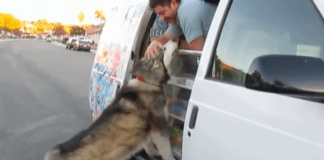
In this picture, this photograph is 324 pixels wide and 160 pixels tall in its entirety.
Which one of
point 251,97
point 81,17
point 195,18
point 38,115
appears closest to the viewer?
point 251,97

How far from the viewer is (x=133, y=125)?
9.57 feet

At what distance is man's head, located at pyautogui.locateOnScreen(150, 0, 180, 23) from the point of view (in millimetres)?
3102

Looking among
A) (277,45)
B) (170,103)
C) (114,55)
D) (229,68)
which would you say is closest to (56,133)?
(114,55)

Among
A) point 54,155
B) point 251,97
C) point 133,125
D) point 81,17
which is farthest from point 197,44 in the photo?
point 81,17

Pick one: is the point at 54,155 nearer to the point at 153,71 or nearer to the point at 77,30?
the point at 153,71

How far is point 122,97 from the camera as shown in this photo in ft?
9.93

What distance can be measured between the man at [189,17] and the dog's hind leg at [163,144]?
628mm

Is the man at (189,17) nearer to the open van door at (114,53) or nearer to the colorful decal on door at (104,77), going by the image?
the open van door at (114,53)

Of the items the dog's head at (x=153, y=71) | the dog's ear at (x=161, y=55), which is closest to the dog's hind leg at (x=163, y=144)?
the dog's head at (x=153, y=71)

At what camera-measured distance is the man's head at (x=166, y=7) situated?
10.2 ft

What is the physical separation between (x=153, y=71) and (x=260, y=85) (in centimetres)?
161

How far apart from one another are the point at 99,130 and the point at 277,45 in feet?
4.88

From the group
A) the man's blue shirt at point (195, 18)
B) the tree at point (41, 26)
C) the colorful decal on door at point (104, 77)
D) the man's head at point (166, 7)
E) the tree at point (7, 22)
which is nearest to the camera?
the man's blue shirt at point (195, 18)

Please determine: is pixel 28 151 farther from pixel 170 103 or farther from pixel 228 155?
pixel 228 155
